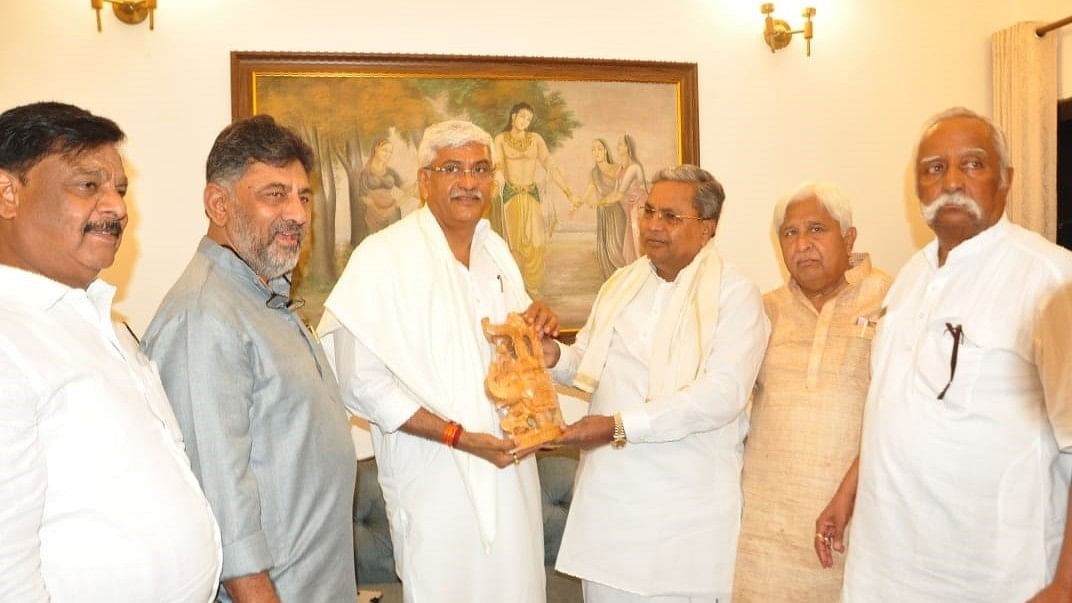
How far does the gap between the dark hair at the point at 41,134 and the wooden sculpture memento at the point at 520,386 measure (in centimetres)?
142

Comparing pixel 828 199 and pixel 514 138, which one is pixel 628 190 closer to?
pixel 514 138

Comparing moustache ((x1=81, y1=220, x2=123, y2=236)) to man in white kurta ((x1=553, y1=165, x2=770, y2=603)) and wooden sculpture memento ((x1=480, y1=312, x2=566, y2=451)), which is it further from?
man in white kurta ((x1=553, y1=165, x2=770, y2=603))

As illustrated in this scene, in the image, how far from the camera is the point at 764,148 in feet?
18.0

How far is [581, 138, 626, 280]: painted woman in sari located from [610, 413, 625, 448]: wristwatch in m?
2.10

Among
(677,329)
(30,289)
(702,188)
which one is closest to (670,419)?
(677,329)

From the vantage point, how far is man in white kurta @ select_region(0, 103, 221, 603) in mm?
1549

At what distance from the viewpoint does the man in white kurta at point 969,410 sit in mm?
2461

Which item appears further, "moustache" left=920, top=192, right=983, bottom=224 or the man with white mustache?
"moustache" left=920, top=192, right=983, bottom=224

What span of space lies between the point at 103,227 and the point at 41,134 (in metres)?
0.20

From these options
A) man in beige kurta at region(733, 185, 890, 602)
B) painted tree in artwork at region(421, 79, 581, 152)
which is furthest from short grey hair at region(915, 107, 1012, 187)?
painted tree in artwork at region(421, 79, 581, 152)

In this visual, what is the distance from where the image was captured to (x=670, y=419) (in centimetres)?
314

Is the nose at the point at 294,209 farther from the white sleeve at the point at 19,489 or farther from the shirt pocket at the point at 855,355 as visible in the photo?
the shirt pocket at the point at 855,355

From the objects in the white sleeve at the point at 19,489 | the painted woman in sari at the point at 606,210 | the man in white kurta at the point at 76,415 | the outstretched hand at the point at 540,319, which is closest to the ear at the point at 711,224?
the outstretched hand at the point at 540,319

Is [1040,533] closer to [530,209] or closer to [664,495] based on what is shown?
[664,495]
